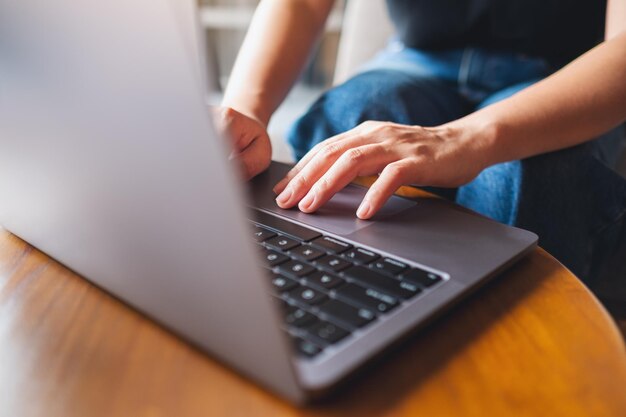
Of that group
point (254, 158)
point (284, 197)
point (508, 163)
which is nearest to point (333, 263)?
point (284, 197)

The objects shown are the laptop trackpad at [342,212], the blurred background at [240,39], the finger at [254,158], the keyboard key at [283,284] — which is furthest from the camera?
the blurred background at [240,39]

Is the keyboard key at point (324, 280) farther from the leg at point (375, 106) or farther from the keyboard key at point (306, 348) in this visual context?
the leg at point (375, 106)

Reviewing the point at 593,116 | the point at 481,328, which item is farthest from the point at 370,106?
the point at 481,328

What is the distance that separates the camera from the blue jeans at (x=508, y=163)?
679mm

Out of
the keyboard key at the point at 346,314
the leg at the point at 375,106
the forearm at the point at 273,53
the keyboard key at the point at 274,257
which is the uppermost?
the forearm at the point at 273,53

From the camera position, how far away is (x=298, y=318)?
0.98 ft

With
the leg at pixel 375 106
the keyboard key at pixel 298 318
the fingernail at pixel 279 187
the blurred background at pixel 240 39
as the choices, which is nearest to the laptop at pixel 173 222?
the keyboard key at pixel 298 318

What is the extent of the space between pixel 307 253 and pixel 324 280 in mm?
47

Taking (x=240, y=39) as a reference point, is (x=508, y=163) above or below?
above

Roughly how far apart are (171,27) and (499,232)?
1.10ft

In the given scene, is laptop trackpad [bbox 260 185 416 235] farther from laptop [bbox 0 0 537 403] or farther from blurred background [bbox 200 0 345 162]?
blurred background [bbox 200 0 345 162]

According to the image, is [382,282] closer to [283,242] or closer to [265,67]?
[283,242]

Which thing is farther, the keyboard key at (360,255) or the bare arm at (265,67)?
the bare arm at (265,67)

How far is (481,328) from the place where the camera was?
34cm
